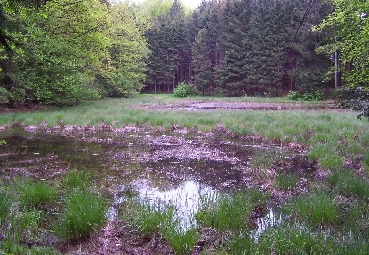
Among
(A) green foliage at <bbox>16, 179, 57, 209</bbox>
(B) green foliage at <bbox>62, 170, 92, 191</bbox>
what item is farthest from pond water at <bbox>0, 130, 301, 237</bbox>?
(A) green foliage at <bbox>16, 179, 57, 209</bbox>

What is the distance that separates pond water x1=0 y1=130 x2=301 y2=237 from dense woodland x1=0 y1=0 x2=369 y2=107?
368cm

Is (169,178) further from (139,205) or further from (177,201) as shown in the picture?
(139,205)

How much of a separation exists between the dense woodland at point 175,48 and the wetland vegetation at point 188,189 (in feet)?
10.1

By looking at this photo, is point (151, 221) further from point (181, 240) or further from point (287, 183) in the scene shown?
point (287, 183)

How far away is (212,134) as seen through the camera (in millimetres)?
14328

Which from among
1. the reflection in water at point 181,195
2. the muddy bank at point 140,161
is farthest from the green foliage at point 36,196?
the reflection in water at point 181,195

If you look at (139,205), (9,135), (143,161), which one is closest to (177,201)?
(139,205)

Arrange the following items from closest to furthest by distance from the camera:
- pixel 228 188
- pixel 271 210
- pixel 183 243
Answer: pixel 183 243 < pixel 271 210 < pixel 228 188

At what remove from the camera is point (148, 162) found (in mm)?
9508

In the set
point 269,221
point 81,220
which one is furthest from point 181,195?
point 81,220

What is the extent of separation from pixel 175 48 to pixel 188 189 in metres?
57.2

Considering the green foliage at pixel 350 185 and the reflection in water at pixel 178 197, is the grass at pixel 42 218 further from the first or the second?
the green foliage at pixel 350 185

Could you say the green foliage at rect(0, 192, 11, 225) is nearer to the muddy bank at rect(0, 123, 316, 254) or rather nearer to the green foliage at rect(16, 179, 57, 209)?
the green foliage at rect(16, 179, 57, 209)

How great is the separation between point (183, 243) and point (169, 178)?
148 inches
